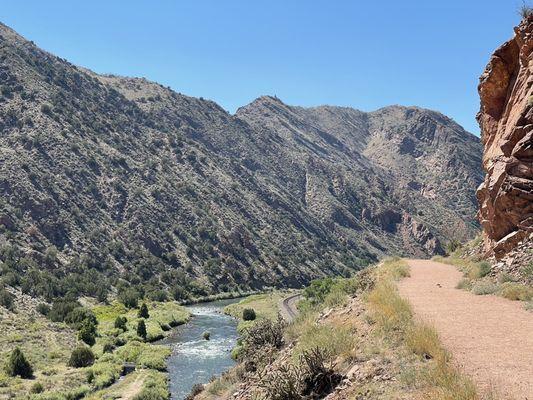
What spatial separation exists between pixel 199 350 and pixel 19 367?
14.0 meters

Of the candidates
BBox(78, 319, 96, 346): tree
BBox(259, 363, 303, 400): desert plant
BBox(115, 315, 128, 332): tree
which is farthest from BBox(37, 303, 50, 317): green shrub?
BBox(259, 363, 303, 400): desert plant

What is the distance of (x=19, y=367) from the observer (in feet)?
92.8

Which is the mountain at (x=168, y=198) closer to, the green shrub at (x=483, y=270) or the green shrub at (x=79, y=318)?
the green shrub at (x=79, y=318)

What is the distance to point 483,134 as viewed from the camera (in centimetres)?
2577

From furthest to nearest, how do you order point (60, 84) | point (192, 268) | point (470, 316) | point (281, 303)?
point (60, 84) → point (192, 268) → point (281, 303) → point (470, 316)

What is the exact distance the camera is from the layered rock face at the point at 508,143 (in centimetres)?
1823

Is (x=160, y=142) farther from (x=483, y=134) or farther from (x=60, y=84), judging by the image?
(x=483, y=134)

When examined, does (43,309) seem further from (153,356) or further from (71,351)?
(153,356)

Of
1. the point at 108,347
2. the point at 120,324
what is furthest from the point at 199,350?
the point at 120,324

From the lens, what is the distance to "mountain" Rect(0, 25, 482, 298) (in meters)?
66.6

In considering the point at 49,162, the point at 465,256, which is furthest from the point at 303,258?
the point at 465,256

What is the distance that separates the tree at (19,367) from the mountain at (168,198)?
2222 centimetres

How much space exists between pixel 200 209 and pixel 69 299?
4425cm

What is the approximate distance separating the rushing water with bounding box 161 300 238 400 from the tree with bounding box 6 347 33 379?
8606 millimetres
